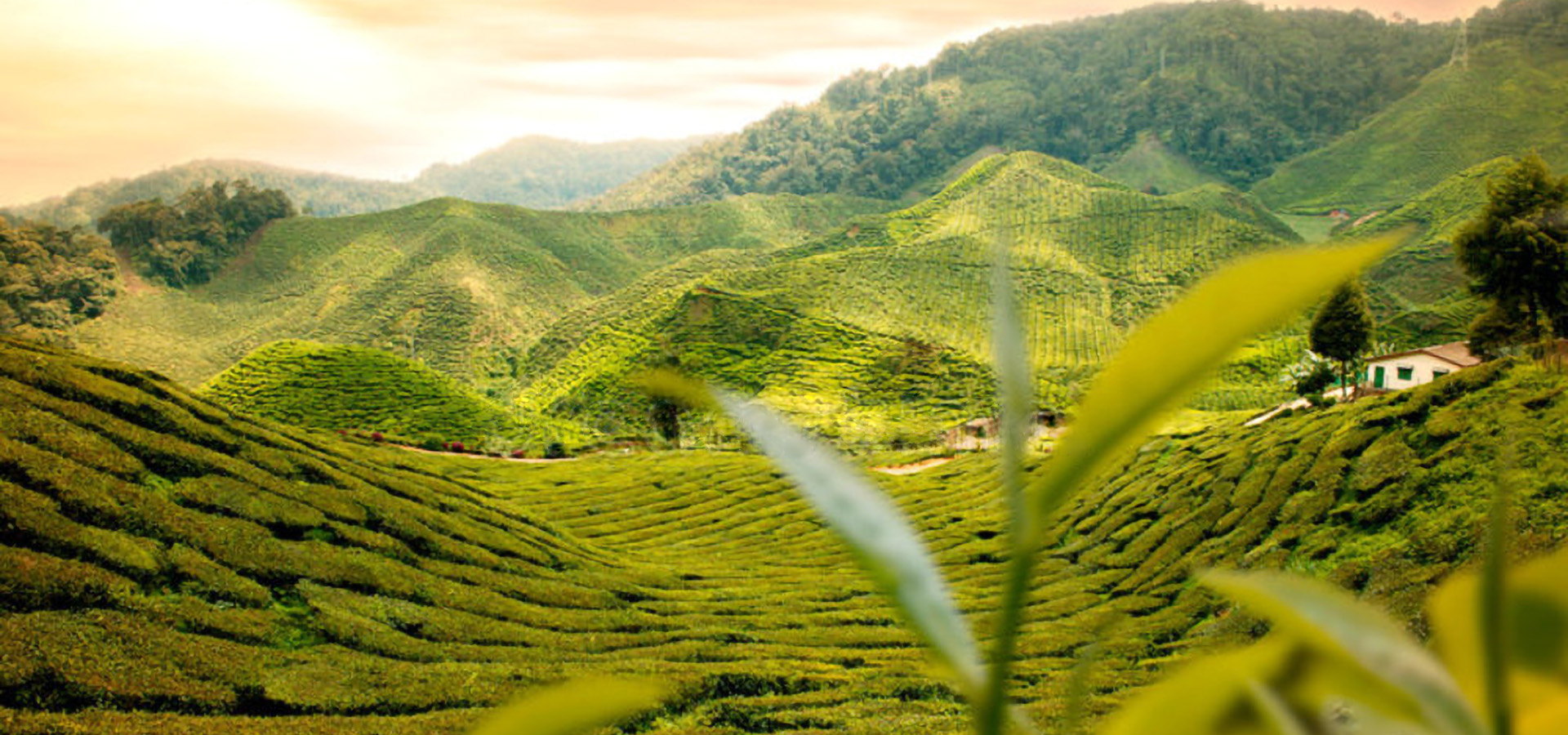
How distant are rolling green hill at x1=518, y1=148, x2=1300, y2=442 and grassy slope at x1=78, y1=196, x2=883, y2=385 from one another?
8.02 meters

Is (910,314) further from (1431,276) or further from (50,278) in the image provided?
(50,278)

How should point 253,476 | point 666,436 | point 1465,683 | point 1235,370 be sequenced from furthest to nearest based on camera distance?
point 1235,370 → point 666,436 → point 253,476 → point 1465,683

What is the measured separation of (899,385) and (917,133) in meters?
80.1

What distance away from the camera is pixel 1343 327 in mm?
19297

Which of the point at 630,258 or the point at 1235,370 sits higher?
the point at 630,258

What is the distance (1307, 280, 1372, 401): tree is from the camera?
62.1 feet

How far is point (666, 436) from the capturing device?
3522 centimetres

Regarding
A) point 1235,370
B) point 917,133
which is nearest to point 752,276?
point 1235,370

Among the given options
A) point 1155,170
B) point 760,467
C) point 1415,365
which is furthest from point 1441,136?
point 760,467

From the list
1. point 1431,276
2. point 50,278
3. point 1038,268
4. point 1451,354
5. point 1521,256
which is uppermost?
point 1038,268

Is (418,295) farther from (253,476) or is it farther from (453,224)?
(253,476)

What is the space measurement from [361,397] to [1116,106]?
108 meters

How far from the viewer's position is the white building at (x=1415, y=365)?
2253 centimetres

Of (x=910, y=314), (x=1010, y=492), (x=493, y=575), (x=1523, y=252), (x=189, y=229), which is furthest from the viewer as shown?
(x=189, y=229)
